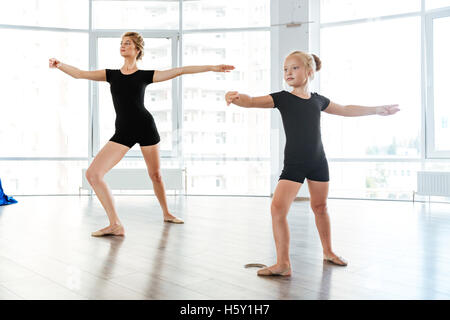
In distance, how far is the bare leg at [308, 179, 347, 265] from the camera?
222 cm

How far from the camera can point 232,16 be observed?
21.4 ft

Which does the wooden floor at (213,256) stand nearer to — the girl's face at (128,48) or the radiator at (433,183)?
the radiator at (433,183)

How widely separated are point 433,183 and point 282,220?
412 centimetres

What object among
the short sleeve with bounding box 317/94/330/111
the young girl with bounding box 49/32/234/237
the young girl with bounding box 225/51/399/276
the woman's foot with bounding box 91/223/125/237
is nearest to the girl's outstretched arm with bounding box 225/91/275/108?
the young girl with bounding box 225/51/399/276

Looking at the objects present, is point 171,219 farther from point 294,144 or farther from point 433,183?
point 433,183

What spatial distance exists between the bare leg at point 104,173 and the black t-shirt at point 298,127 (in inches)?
57.2

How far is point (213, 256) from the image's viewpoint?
8.33 feet

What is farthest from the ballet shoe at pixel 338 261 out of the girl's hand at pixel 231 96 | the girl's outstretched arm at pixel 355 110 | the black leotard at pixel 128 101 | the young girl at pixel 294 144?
the black leotard at pixel 128 101

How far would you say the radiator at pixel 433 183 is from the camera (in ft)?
17.7

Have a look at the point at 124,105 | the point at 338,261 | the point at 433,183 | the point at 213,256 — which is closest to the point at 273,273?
the point at 338,261

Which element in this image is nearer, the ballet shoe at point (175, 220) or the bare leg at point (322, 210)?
the bare leg at point (322, 210)

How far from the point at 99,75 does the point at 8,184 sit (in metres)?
3.88
